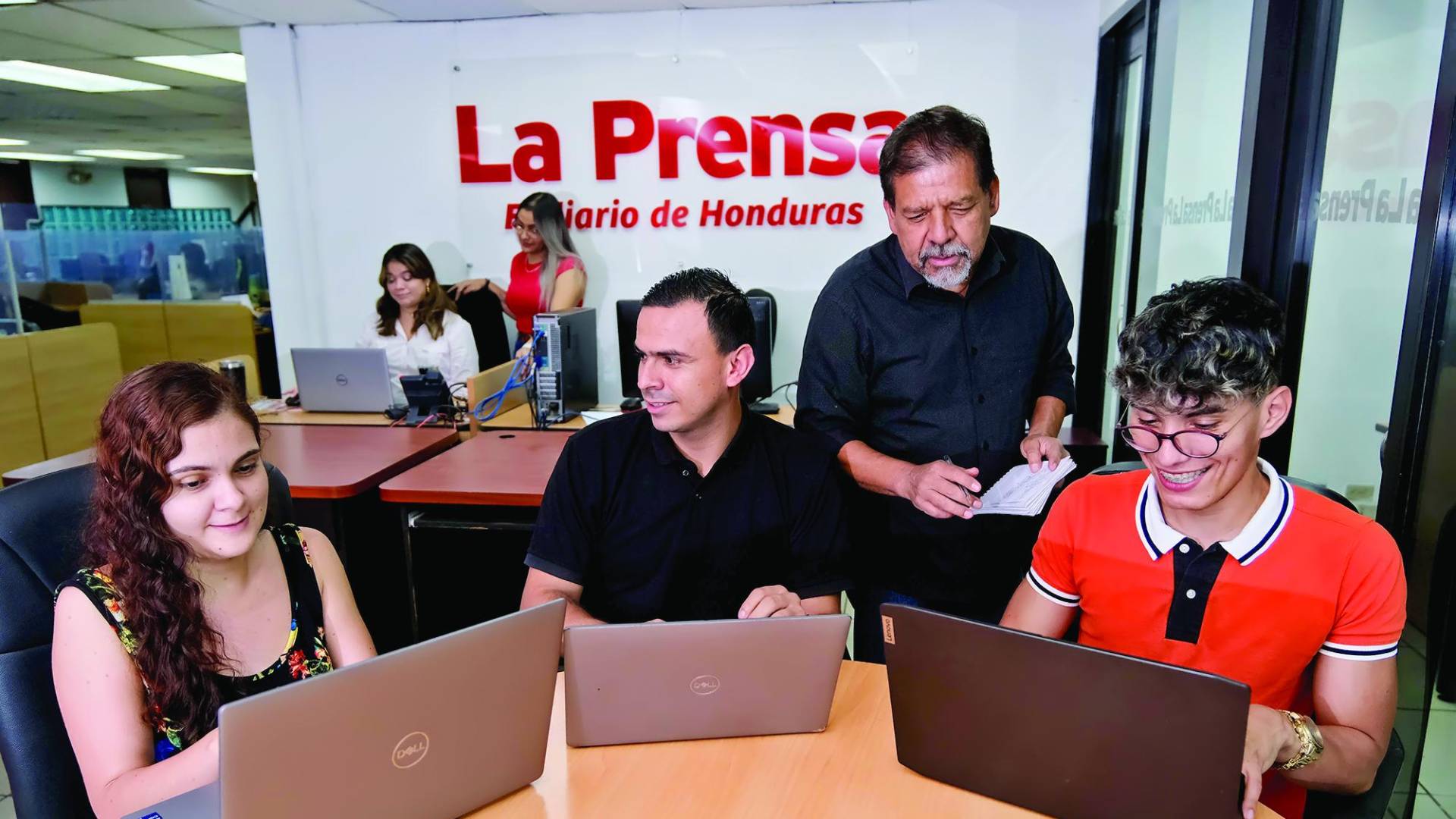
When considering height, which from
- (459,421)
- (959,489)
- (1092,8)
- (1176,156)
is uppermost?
(1092,8)

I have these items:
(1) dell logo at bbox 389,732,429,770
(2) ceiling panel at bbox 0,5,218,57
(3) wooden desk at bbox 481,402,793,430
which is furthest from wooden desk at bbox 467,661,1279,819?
(2) ceiling panel at bbox 0,5,218,57

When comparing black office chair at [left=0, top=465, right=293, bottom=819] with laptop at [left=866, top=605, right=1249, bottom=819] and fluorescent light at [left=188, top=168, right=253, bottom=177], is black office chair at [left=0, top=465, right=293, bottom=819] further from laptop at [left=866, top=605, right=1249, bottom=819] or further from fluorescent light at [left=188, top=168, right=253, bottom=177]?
fluorescent light at [left=188, top=168, right=253, bottom=177]

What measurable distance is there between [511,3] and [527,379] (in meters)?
2.34

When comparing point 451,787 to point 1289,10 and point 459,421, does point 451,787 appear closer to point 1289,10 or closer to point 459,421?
point 1289,10

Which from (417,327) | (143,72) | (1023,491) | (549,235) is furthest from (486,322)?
(1023,491)

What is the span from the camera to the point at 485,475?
2.76 metres

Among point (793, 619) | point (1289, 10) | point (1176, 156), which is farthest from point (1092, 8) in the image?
point (793, 619)

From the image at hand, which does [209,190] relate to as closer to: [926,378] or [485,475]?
[485,475]

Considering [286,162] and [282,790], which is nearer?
[282,790]

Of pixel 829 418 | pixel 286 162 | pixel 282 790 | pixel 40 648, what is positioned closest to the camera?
pixel 282 790

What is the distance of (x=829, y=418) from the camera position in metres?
2.04

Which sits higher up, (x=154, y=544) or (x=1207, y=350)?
(x=1207, y=350)

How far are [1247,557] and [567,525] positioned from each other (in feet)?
3.83

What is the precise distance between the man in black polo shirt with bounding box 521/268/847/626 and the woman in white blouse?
8.09 ft
